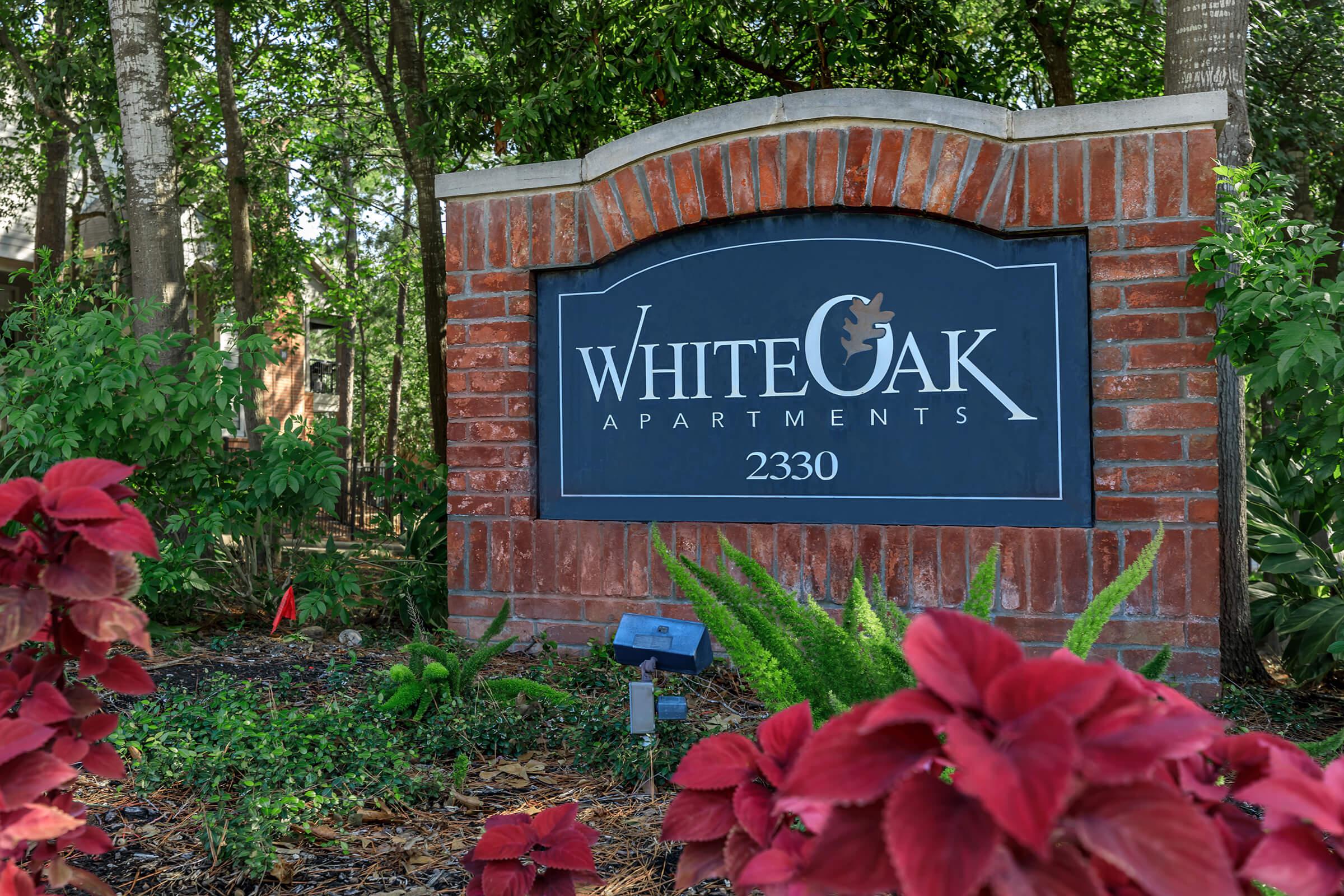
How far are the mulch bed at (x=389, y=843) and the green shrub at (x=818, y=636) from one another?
0.41m

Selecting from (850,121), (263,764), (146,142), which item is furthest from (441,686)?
(146,142)

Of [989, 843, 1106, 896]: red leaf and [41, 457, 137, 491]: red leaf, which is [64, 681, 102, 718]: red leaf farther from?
[989, 843, 1106, 896]: red leaf

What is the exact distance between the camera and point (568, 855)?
Result: 1.51 meters

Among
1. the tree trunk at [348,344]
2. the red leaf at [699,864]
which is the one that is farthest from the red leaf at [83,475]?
the tree trunk at [348,344]

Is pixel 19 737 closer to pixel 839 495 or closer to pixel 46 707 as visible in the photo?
pixel 46 707

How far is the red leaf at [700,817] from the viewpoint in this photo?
110 cm

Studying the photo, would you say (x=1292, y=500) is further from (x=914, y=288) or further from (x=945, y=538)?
(x=914, y=288)

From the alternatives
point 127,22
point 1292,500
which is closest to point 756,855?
point 1292,500

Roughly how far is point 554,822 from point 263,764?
1190 mm

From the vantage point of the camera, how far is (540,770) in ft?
8.74

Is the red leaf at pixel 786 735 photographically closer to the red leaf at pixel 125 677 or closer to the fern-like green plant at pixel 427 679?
the red leaf at pixel 125 677

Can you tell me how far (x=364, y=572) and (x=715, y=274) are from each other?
360 centimetres

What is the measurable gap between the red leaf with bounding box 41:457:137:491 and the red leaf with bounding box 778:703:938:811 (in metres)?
0.95

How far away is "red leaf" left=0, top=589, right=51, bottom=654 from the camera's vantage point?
1193 millimetres
